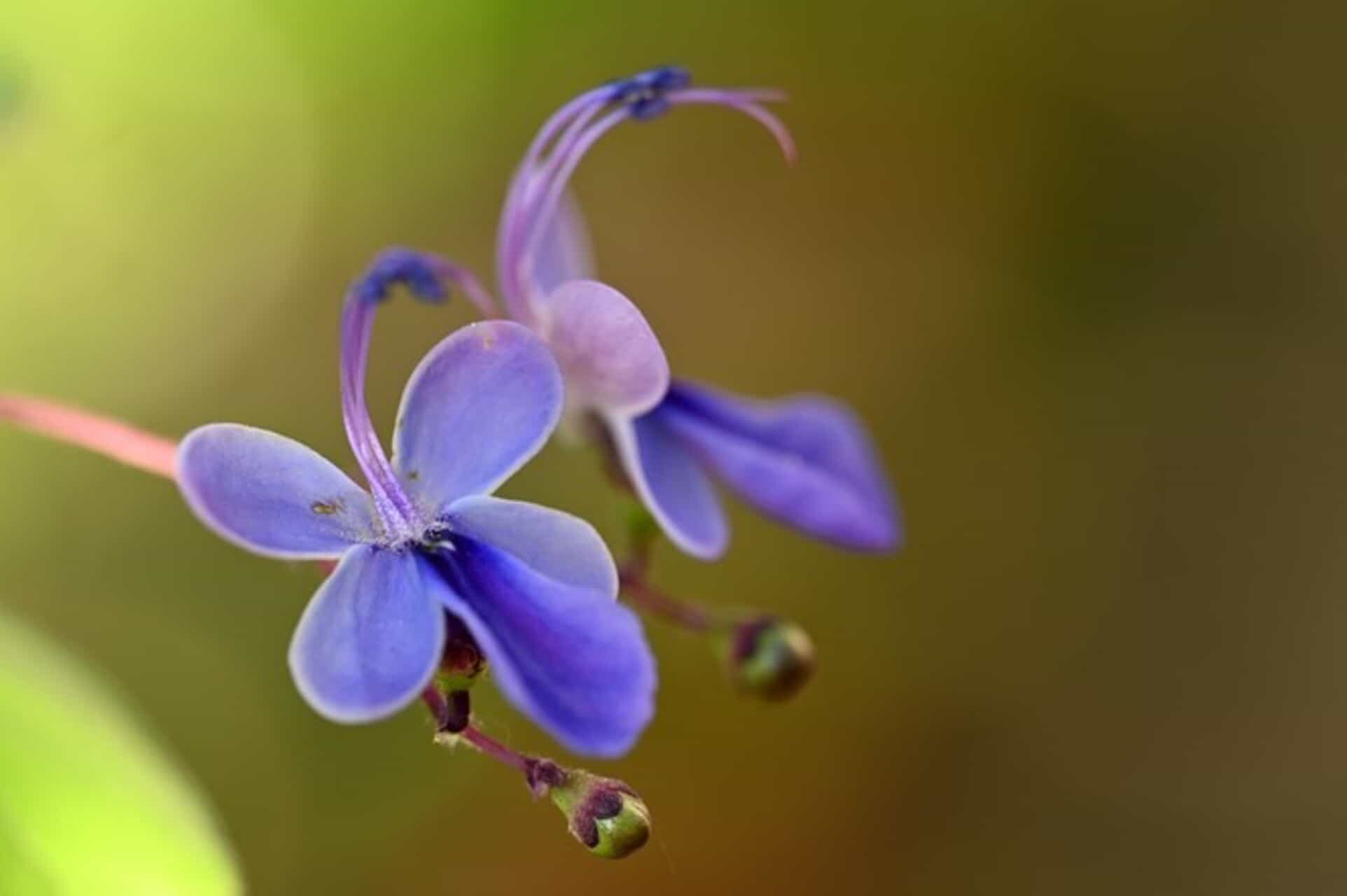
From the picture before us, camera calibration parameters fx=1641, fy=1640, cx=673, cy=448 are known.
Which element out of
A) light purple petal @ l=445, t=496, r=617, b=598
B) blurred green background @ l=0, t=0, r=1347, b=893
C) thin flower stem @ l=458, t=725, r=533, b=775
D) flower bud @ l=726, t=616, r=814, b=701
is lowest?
blurred green background @ l=0, t=0, r=1347, b=893

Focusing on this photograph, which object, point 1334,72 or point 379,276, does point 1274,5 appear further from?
point 379,276

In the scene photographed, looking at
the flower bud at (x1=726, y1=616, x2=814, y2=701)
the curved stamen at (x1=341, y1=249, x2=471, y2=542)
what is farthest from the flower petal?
the curved stamen at (x1=341, y1=249, x2=471, y2=542)

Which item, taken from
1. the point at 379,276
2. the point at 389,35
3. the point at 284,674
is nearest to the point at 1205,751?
the point at 284,674

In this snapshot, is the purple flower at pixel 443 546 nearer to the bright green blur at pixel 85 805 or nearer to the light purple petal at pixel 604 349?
the light purple petal at pixel 604 349

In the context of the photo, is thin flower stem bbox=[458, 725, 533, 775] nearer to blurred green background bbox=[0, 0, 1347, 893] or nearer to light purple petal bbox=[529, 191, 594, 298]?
light purple petal bbox=[529, 191, 594, 298]

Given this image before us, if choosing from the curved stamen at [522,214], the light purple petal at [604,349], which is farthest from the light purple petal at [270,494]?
the curved stamen at [522,214]

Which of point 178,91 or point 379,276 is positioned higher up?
point 379,276
